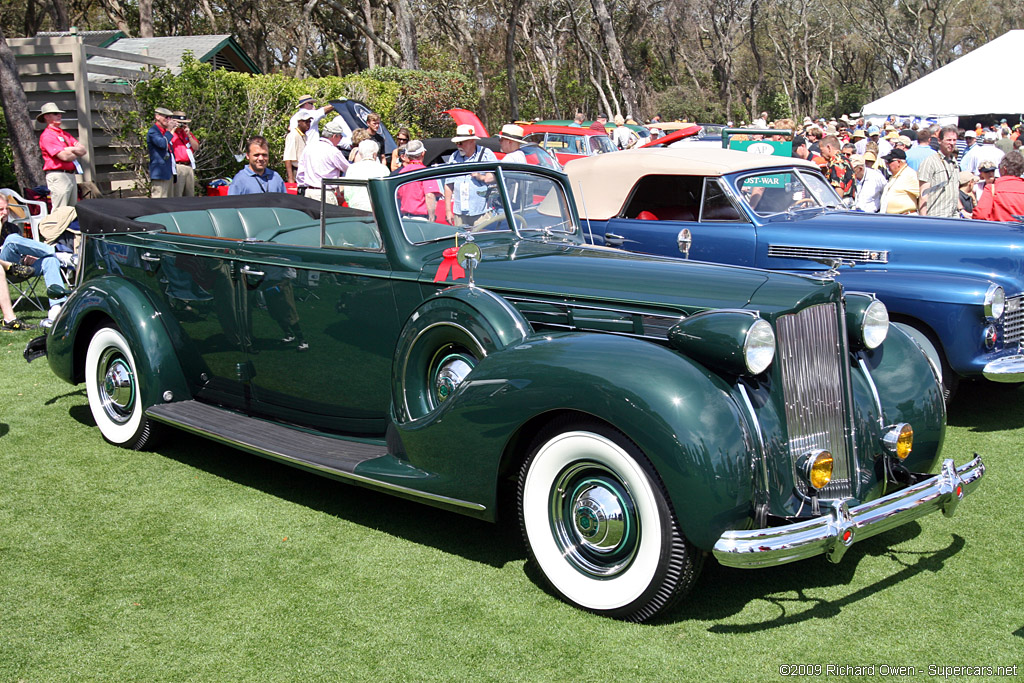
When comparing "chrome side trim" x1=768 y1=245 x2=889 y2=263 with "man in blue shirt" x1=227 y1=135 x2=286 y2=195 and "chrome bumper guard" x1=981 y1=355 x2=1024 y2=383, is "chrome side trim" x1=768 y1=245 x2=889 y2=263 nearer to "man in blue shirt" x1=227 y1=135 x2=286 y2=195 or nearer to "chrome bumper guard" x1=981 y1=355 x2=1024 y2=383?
"chrome bumper guard" x1=981 y1=355 x2=1024 y2=383

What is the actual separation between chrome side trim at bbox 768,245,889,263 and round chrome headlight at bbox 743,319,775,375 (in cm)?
398

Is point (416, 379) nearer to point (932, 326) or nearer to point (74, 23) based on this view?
point (932, 326)

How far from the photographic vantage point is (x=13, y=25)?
38.8 metres

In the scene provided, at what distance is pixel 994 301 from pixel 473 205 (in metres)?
3.42

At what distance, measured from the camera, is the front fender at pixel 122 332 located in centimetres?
535

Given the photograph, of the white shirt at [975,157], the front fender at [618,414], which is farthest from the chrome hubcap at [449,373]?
the white shirt at [975,157]

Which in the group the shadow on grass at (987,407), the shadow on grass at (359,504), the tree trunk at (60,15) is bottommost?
the shadow on grass at (987,407)

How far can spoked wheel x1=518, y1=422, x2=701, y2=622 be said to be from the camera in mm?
3328

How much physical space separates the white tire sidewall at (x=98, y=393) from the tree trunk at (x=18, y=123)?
741 centimetres

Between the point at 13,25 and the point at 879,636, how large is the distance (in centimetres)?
4407

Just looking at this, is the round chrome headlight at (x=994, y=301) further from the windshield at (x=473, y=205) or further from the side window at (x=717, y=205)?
the windshield at (x=473, y=205)

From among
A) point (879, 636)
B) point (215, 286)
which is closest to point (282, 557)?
point (215, 286)

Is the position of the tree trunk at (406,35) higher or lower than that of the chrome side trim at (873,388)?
higher

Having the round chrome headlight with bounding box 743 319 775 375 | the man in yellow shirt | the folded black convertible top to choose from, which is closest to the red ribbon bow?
the round chrome headlight with bounding box 743 319 775 375
